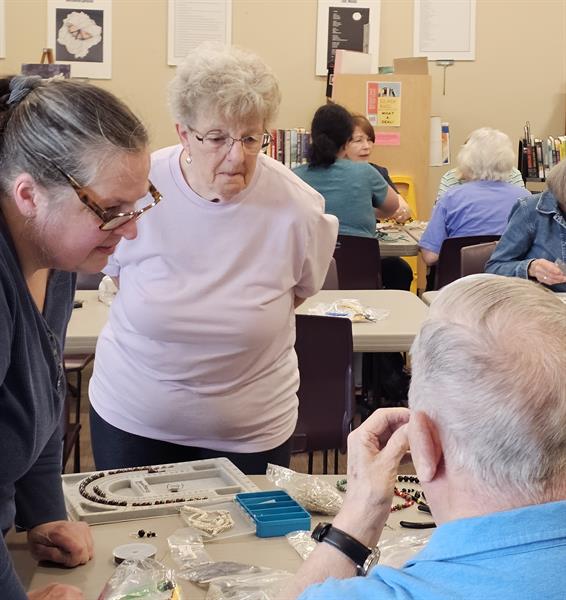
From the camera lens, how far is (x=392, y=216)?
6254 millimetres

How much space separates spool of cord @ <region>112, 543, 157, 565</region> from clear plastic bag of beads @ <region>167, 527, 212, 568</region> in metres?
Answer: 0.04

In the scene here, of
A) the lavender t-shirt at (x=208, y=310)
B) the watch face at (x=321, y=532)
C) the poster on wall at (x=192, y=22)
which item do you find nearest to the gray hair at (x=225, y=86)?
the lavender t-shirt at (x=208, y=310)

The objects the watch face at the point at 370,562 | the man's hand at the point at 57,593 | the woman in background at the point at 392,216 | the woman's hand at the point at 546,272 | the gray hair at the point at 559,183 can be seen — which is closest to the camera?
the watch face at the point at 370,562

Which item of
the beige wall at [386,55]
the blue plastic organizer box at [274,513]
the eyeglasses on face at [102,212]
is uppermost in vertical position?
the beige wall at [386,55]

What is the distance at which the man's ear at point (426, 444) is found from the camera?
1175mm

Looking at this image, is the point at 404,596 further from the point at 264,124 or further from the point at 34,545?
the point at 264,124

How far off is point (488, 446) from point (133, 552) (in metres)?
0.91

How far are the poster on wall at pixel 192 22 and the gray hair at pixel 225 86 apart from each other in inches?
230

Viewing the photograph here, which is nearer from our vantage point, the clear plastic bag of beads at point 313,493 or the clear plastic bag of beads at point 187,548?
the clear plastic bag of beads at point 187,548

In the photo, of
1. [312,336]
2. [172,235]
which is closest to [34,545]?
[172,235]

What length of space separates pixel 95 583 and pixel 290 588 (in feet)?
1.58

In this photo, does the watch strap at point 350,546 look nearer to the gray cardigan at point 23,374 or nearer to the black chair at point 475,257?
the gray cardigan at point 23,374

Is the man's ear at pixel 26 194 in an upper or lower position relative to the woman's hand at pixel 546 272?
upper

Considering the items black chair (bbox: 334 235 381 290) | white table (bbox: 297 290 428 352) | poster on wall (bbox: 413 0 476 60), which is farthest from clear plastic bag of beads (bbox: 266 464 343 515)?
poster on wall (bbox: 413 0 476 60)
